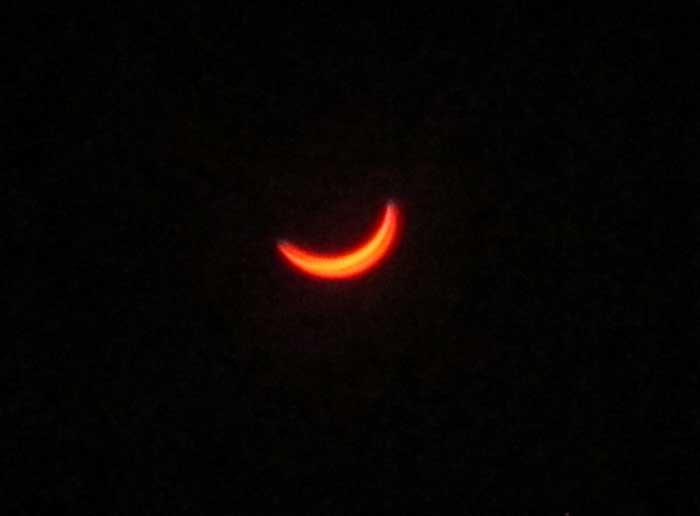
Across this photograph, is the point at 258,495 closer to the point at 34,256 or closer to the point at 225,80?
the point at 34,256

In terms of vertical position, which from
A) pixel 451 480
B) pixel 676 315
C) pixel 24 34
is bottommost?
pixel 451 480

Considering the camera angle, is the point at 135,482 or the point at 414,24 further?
the point at 135,482

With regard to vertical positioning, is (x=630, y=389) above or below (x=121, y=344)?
below

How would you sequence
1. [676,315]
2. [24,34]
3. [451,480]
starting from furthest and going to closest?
1. [451,480]
2. [676,315]
3. [24,34]

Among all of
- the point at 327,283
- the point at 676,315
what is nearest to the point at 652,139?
the point at 676,315

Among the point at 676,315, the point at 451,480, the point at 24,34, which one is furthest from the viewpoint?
the point at 451,480

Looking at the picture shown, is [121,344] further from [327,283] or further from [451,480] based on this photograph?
[451,480]

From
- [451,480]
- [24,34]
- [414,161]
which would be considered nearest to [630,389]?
[451,480]
